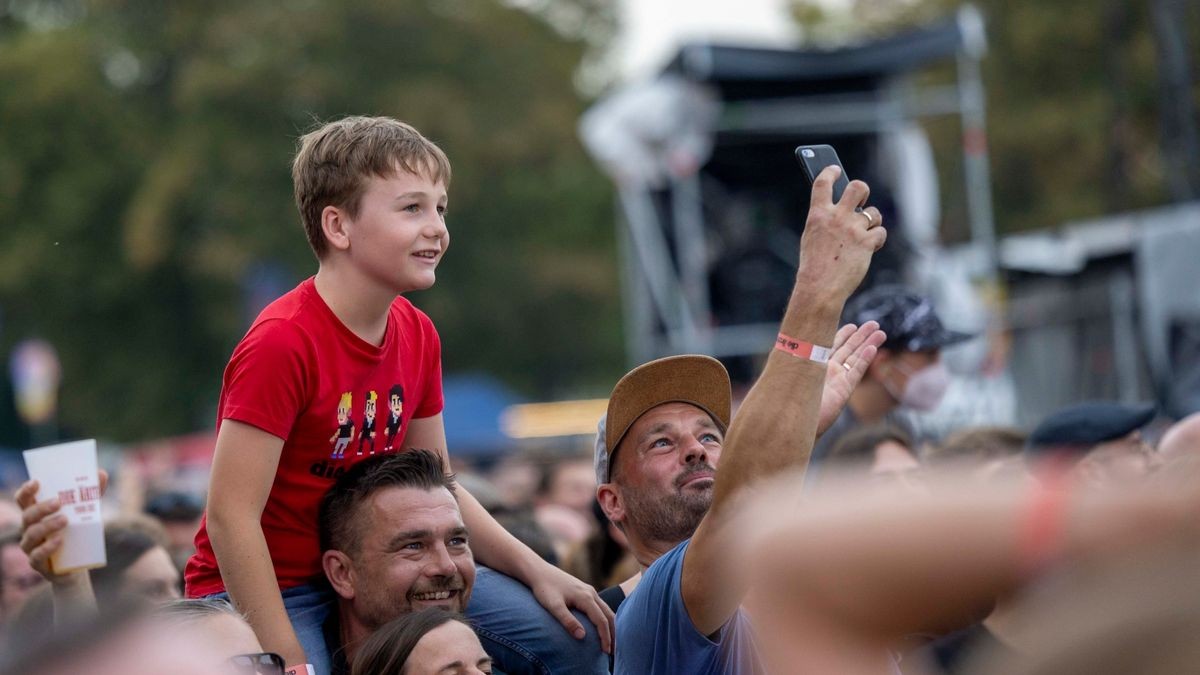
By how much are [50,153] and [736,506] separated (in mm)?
33013

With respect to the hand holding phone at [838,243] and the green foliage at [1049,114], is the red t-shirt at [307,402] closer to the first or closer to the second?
the hand holding phone at [838,243]

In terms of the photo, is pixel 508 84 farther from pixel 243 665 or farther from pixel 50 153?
pixel 243 665

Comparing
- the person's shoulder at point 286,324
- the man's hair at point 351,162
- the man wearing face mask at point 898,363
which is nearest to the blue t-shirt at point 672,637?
the person's shoulder at point 286,324

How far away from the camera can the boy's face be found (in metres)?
4.11

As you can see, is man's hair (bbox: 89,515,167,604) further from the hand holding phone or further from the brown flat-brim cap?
the hand holding phone

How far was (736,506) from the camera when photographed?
3271 mm

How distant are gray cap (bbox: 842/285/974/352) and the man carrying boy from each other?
246 centimetres

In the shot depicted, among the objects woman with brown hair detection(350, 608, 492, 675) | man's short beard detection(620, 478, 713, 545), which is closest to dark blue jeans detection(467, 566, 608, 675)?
woman with brown hair detection(350, 608, 492, 675)

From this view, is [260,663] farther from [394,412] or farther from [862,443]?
[862,443]

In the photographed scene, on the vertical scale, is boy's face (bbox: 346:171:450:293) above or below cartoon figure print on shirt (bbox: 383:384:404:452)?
above

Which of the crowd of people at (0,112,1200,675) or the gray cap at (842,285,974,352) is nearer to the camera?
the crowd of people at (0,112,1200,675)

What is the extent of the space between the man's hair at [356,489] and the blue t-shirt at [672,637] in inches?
32.2

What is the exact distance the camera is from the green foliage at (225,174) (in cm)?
3291

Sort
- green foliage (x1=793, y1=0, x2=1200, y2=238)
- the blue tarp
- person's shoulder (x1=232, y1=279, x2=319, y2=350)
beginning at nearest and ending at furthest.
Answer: person's shoulder (x1=232, y1=279, x2=319, y2=350)
the blue tarp
green foliage (x1=793, y1=0, x2=1200, y2=238)
